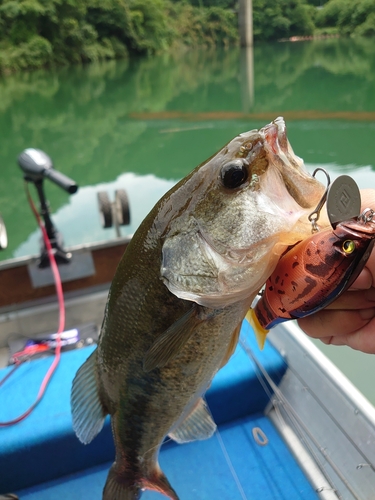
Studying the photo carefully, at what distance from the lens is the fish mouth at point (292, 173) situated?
812 millimetres

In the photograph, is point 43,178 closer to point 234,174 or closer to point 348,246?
point 234,174

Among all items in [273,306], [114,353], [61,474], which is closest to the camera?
[273,306]

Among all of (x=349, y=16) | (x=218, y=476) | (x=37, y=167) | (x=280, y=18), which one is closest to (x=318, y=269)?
(x=218, y=476)

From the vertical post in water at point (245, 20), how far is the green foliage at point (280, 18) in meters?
7.61

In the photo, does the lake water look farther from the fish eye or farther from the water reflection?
the fish eye

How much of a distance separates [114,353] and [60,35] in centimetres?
3318

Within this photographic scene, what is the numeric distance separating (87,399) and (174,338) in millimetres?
502

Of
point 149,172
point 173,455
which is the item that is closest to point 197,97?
point 149,172

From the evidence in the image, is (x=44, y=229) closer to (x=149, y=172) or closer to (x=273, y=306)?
(x=273, y=306)

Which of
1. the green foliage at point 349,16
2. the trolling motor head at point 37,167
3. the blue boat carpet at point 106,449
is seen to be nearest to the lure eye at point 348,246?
the blue boat carpet at point 106,449

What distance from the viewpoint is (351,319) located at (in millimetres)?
1026

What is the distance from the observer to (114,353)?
3.66 feet

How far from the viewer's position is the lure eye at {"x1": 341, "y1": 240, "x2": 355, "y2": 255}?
2.36 ft

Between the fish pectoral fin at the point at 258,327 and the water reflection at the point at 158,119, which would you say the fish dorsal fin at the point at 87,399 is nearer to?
the fish pectoral fin at the point at 258,327
